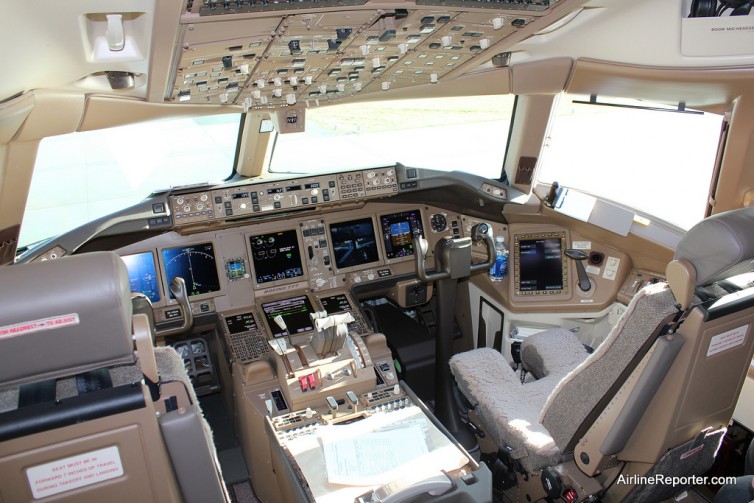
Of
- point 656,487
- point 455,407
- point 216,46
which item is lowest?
point 455,407

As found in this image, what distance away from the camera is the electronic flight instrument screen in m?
3.60

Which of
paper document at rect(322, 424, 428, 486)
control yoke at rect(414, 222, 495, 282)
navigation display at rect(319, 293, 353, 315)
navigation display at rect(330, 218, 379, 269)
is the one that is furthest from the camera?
navigation display at rect(330, 218, 379, 269)

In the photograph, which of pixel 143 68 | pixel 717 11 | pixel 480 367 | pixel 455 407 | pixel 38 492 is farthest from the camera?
pixel 455 407

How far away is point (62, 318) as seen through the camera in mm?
1229

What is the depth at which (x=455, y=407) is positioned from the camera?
3.43m

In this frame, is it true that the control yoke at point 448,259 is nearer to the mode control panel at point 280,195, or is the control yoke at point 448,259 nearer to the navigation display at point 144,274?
the mode control panel at point 280,195

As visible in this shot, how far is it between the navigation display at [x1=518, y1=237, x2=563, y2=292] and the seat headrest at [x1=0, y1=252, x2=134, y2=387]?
9.67 feet

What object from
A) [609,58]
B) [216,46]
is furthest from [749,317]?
[216,46]

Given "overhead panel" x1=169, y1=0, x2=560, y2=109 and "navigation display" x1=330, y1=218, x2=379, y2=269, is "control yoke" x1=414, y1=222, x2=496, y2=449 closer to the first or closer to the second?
"navigation display" x1=330, y1=218, x2=379, y2=269

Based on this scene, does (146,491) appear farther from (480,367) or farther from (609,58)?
(609,58)

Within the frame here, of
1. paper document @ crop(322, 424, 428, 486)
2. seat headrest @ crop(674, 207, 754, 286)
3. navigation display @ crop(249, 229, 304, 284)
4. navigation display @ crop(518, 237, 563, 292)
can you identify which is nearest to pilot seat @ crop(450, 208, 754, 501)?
seat headrest @ crop(674, 207, 754, 286)

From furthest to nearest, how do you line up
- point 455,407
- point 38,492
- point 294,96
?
point 455,407
point 294,96
point 38,492

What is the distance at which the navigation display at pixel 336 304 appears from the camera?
3762 millimetres

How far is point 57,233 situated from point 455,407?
239 centimetres
